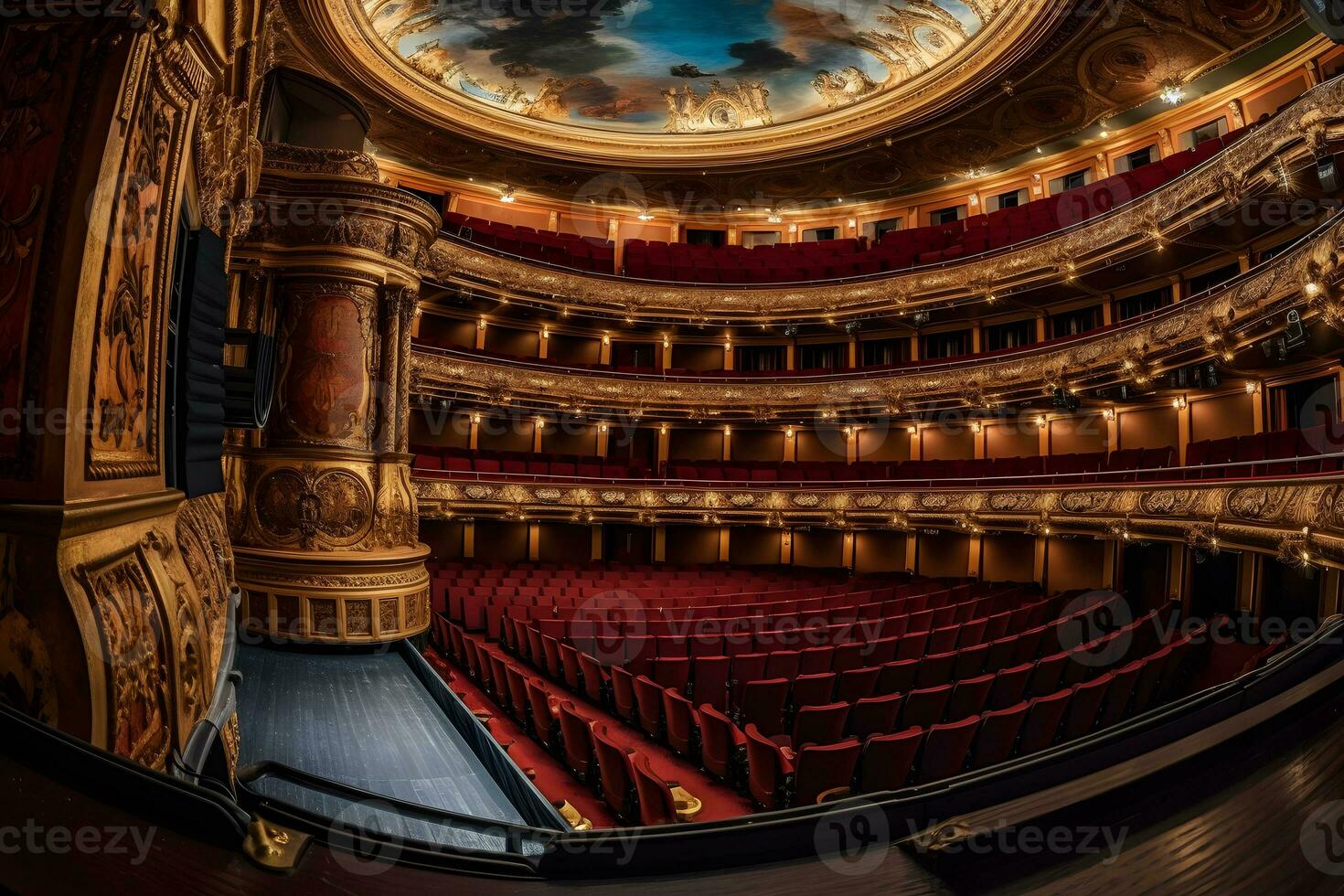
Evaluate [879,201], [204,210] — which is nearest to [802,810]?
[204,210]

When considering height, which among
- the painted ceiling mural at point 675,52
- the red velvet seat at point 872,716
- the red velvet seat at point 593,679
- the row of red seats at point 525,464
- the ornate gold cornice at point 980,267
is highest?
the painted ceiling mural at point 675,52

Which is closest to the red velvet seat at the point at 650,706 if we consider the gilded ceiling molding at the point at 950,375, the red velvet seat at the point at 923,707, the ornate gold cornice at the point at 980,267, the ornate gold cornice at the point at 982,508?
the red velvet seat at the point at 923,707

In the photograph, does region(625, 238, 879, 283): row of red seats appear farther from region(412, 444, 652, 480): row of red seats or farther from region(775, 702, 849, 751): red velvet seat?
region(775, 702, 849, 751): red velvet seat

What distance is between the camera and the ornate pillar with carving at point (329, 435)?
6777 millimetres

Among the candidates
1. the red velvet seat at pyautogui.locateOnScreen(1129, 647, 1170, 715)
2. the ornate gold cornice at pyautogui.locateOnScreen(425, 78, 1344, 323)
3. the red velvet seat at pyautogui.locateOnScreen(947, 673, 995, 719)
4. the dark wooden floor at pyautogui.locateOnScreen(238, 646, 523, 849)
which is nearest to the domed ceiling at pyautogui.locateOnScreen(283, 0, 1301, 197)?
the ornate gold cornice at pyautogui.locateOnScreen(425, 78, 1344, 323)

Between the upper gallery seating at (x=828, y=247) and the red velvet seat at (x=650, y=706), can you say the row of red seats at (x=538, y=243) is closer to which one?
the upper gallery seating at (x=828, y=247)

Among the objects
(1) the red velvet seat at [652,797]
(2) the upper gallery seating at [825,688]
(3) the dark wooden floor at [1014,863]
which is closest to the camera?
(3) the dark wooden floor at [1014,863]

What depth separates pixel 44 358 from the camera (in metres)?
1.82

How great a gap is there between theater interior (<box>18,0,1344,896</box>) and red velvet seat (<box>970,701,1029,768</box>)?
0.05 metres

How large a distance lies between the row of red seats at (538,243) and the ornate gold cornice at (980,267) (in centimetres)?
70

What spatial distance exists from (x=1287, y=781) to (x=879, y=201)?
19.2 metres

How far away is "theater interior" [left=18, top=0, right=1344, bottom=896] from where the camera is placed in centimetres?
110

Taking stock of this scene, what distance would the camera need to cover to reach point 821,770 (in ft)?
13.2

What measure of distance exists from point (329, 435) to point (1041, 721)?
679 centimetres
